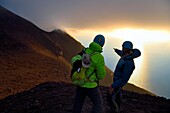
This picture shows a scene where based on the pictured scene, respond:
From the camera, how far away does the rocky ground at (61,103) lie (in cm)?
1220

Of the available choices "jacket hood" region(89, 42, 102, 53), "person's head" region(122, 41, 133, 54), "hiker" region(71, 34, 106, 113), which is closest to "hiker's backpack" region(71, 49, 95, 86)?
"hiker" region(71, 34, 106, 113)

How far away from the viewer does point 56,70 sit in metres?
41.2

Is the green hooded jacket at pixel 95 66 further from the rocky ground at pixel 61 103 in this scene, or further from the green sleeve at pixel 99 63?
the rocky ground at pixel 61 103

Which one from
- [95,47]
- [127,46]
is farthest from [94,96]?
[127,46]

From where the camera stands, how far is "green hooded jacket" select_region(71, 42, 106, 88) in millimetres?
8250

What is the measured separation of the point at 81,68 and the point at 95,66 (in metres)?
0.35

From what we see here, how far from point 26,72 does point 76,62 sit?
27.4 metres

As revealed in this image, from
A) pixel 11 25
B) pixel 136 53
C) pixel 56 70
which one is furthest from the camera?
pixel 11 25

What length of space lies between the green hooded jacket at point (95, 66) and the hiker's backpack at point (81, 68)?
74 mm

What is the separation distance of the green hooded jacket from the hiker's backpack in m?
0.07

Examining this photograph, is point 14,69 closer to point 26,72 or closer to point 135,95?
point 26,72

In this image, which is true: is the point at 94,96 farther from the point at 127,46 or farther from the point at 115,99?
the point at 127,46

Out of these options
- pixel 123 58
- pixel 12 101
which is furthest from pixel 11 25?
pixel 123 58

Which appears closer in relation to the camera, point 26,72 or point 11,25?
point 26,72
